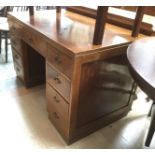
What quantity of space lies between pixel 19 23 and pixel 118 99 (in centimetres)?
113

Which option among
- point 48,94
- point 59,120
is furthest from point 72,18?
point 59,120

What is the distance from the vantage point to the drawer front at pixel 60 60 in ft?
3.84

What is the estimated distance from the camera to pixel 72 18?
1.83m

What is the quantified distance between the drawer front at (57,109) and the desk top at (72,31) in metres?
0.41

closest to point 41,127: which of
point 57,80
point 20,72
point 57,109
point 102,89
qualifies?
point 57,109

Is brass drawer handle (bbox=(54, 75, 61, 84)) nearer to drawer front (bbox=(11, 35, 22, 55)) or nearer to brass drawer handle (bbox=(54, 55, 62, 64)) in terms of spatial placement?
brass drawer handle (bbox=(54, 55, 62, 64))

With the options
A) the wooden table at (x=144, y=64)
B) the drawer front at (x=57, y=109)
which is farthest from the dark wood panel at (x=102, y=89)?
the wooden table at (x=144, y=64)

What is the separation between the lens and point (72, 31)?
146cm

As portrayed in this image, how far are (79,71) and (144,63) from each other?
0.41m

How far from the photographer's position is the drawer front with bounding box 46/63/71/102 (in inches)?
49.6

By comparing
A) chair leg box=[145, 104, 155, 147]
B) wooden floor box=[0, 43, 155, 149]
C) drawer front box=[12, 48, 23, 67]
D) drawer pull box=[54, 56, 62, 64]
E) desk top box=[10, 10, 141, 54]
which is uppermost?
desk top box=[10, 10, 141, 54]

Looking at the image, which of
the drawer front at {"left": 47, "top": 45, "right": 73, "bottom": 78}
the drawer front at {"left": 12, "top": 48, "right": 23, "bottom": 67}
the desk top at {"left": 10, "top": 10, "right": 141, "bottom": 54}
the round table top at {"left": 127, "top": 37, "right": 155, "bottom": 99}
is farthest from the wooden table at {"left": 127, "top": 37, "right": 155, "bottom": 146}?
the drawer front at {"left": 12, "top": 48, "right": 23, "bottom": 67}

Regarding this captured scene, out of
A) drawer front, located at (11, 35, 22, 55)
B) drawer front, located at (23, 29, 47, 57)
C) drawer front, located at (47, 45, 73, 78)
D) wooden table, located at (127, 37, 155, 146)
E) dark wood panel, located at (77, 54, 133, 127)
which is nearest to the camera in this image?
wooden table, located at (127, 37, 155, 146)
